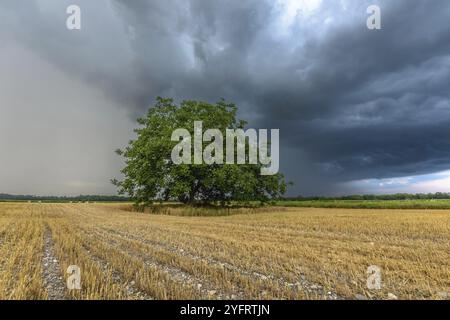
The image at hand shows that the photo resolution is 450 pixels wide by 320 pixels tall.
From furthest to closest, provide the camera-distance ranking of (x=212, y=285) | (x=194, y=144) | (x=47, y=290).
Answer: (x=194, y=144), (x=212, y=285), (x=47, y=290)

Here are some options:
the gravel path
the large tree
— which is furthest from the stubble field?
the large tree

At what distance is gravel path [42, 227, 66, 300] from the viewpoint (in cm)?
548

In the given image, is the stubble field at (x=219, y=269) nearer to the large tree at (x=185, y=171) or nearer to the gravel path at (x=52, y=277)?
the gravel path at (x=52, y=277)

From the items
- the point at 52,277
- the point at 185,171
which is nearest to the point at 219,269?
the point at 52,277

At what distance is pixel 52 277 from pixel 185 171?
25140 mm

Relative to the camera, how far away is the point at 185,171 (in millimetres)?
31703

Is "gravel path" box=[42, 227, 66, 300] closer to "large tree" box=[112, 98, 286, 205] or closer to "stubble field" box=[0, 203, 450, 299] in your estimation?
"stubble field" box=[0, 203, 450, 299]

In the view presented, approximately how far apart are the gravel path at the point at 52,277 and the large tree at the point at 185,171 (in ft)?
74.4

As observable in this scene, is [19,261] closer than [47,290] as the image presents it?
No
